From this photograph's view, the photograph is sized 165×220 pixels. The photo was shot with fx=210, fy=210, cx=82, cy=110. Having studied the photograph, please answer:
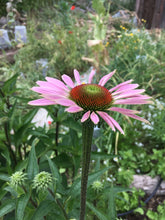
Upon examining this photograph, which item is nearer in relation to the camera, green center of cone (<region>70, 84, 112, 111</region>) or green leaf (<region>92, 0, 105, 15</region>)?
green center of cone (<region>70, 84, 112, 111</region>)

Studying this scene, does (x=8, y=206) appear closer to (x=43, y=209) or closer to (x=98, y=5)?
(x=43, y=209)

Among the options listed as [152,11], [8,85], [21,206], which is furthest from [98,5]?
[21,206]

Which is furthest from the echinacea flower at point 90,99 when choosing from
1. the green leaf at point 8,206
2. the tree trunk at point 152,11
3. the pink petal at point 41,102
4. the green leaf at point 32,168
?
the tree trunk at point 152,11

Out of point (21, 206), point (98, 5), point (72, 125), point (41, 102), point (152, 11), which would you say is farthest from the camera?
point (152, 11)

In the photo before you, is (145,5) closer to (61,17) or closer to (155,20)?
(155,20)

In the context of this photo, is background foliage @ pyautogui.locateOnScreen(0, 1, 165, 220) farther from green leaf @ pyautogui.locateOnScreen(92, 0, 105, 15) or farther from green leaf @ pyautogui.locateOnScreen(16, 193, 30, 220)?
green leaf @ pyautogui.locateOnScreen(92, 0, 105, 15)

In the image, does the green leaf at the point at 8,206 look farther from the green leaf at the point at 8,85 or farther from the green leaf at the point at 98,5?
the green leaf at the point at 98,5

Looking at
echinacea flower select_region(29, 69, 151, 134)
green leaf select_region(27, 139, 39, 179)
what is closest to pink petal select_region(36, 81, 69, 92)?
echinacea flower select_region(29, 69, 151, 134)

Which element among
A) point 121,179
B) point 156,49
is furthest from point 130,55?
point 121,179
